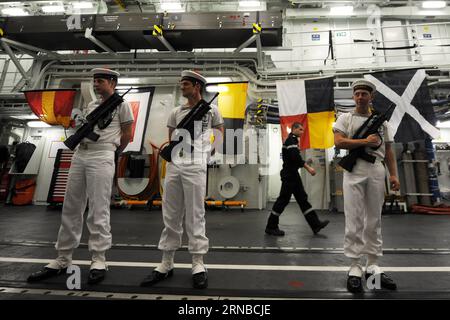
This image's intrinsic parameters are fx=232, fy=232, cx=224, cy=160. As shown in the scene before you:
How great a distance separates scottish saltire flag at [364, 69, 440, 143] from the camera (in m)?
5.24

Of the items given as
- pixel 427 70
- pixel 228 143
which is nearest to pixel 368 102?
pixel 228 143

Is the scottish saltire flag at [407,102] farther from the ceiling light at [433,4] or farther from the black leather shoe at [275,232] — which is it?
the ceiling light at [433,4]

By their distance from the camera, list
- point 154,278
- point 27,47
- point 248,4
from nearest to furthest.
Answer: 1. point 154,278
2. point 27,47
3. point 248,4

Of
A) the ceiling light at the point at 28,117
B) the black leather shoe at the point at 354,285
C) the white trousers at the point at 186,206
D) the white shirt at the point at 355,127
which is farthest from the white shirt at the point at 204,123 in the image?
the ceiling light at the point at 28,117

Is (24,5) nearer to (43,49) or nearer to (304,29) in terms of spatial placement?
(43,49)

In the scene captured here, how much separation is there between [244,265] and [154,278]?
3.03ft

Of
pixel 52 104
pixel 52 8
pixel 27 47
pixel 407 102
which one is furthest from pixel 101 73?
pixel 52 8

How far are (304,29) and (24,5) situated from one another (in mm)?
12713

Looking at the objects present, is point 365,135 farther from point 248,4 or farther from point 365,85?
point 248,4

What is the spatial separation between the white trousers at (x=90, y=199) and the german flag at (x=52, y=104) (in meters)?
6.30

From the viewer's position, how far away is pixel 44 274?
198 cm

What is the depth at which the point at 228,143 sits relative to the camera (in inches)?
256

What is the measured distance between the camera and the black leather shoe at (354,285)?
5.86 feet

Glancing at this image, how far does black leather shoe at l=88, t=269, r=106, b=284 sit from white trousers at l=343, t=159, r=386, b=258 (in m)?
2.06
